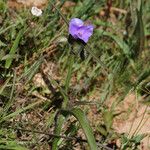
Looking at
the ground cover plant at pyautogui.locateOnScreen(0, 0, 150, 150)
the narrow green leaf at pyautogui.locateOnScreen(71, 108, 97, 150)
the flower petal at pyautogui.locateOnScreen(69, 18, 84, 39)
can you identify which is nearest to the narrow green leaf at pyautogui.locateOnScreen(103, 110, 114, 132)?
the ground cover plant at pyautogui.locateOnScreen(0, 0, 150, 150)

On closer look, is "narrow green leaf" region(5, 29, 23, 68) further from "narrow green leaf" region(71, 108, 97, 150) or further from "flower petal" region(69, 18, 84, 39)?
"narrow green leaf" region(71, 108, 97, 150)

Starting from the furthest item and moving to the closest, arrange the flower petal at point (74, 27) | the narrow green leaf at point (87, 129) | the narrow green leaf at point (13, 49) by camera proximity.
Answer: the narrow green leaf at point (13, 49), the flower petal at point (74, 27), the narrow green leaf at point (87, 129)

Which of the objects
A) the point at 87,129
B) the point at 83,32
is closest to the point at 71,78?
the point at 83,32

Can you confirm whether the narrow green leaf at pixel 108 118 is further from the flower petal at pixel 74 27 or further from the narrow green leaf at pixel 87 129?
the flower petal at pixel 74 27

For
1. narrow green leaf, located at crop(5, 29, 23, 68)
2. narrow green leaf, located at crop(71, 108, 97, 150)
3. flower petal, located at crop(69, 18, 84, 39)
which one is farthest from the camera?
narrow green leaf, located at crop(5, 29, 23, 68)

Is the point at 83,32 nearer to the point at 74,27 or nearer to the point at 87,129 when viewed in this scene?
the point at 74,27

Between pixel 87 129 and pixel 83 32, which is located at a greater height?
pixel 83 32

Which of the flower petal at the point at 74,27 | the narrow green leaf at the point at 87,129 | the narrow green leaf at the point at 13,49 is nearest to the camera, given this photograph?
the narrow green leaf at the point at 87,129

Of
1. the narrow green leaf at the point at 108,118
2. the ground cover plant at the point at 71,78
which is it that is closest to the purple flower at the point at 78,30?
the ground cover plant at the point at 71,78
